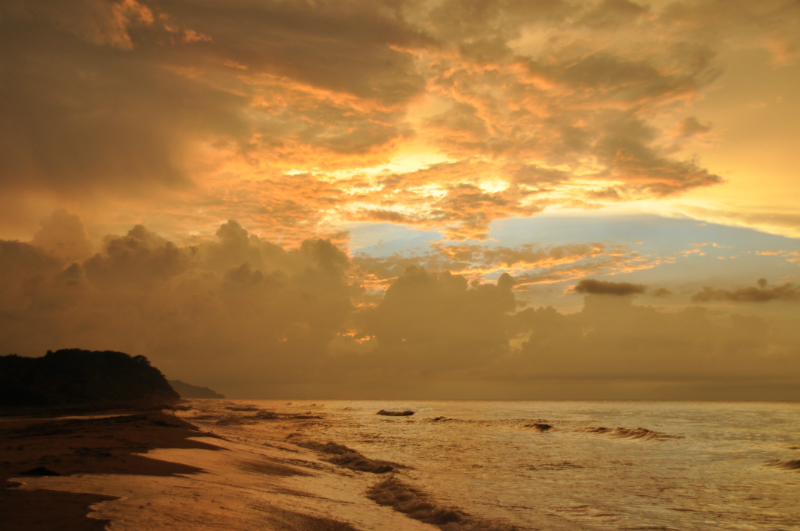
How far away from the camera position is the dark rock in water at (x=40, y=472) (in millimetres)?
10891

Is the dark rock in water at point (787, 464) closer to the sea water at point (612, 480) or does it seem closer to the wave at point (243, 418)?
the sea water at point (612, 480)

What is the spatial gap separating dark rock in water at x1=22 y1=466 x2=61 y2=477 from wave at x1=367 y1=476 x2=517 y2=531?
9.56m

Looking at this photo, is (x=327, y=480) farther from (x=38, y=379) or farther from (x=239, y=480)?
(x=38, y=379)

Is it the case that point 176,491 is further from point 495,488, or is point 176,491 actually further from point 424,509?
point 495,488

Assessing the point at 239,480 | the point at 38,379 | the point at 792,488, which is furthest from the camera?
the point at 38,379

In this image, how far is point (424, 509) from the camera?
550 inches

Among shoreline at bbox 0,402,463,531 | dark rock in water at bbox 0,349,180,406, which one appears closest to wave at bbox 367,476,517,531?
shoreline at bbox 0,402,463,531

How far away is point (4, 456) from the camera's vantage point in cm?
1335

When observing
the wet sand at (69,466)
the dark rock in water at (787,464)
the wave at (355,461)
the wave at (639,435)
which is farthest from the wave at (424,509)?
the wave at (639,435)

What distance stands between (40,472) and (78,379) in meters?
99.2

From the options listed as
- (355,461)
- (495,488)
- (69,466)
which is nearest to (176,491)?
(69,466)

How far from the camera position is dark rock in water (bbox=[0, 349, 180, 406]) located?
6900 cm

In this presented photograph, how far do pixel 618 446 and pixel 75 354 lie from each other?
118m

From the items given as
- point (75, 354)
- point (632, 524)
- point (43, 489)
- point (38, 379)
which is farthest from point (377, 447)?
point (75, 354)
